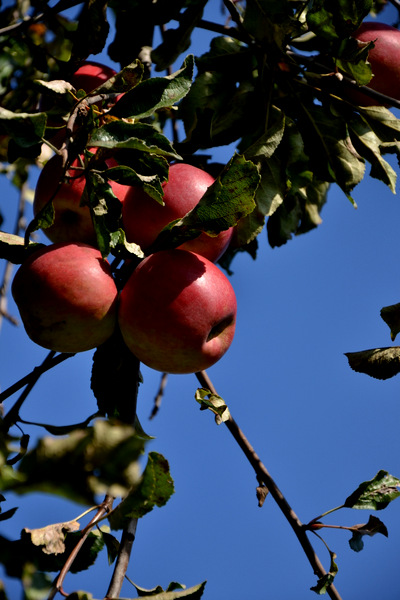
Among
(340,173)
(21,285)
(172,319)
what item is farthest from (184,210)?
(340,173)

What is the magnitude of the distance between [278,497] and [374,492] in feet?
0.67

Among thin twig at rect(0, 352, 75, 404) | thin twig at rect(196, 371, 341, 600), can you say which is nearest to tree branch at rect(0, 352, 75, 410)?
thin twig at rect(0, 352, 75, 404)

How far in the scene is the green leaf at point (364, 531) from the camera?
1308 mm

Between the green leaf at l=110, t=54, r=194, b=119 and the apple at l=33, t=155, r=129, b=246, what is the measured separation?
6.6 inches

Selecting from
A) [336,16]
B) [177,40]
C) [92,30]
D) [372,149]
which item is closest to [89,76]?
[92,30]

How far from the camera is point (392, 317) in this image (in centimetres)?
123

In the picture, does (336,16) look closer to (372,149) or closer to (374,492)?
(372,149)

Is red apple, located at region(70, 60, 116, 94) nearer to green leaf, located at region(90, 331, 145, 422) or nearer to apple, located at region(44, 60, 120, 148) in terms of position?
apple, located at region(44, 60, 120, 148)

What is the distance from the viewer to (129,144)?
0.99 meters

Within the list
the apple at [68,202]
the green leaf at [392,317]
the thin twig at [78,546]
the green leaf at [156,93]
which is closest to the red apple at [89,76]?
the apple at [68,202]

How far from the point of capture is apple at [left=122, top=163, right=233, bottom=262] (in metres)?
1.21

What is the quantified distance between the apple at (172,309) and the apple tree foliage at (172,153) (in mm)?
62

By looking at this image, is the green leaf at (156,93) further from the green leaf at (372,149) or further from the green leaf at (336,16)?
the green leaf at (372,149)

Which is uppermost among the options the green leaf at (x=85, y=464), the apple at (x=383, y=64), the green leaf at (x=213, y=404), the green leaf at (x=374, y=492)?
the apple at (x=383, y=64)
